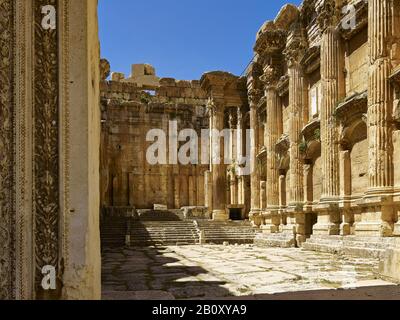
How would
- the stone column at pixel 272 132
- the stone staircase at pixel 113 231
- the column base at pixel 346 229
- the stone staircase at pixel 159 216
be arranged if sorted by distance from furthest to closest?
the stone staircase at pixel 159 216 → the stone column at pixel 272 132 → the stone staircase at pixel 113 231 → the column base at pixel 346 229

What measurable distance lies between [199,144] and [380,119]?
21.8 m

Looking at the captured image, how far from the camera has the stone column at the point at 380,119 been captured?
1108 cm

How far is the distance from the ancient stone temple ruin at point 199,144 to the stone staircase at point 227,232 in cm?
10

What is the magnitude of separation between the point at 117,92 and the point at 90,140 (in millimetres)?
29755

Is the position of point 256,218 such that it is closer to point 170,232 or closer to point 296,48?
point 170,232

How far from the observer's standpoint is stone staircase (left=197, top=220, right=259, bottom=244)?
65.2 feet

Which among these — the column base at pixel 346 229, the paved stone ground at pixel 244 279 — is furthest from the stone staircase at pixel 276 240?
the paved stone ground at pixel 244 279

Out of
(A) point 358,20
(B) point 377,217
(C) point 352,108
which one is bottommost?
(B) point 377,217

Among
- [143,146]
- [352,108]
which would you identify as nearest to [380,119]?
[352,108]

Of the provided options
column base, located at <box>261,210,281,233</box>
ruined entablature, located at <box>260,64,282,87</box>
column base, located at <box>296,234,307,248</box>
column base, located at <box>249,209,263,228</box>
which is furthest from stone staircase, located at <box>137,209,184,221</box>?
column base, located at <box>296,234,307,248</box>

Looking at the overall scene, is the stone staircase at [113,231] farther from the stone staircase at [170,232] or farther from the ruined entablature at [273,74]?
the ruined entablature at [273,74]

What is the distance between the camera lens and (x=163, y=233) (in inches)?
787

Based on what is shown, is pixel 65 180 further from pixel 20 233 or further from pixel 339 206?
pixel 339 206

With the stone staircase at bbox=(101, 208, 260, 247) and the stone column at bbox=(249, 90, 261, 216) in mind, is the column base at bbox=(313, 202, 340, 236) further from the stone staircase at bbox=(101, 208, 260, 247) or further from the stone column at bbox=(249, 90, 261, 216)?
the stone column at bbox=(249, 90, 261, 216)
